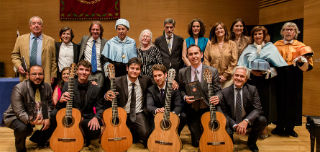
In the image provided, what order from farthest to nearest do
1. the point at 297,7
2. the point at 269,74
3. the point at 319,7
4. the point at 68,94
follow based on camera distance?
the point at 297,7
the point at 319,7
the point at 269,74
the point at 68,94

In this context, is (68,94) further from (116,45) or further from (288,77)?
(288,77)

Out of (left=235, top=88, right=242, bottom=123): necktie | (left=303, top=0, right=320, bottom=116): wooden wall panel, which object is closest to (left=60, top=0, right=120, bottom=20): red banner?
(left=235, top=88, right=242, bottom=123): necktie

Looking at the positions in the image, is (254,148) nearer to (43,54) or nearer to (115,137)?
(115,137)

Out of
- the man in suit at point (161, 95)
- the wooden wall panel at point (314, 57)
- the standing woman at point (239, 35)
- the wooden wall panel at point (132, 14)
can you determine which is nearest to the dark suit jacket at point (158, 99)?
the man in suit at point (161, 95)

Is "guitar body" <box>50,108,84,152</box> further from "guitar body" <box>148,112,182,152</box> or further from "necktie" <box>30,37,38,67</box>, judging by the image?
"necktie" <box>30,37,38,67</box>

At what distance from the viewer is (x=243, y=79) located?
284cm

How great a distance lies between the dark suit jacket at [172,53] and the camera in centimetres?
365

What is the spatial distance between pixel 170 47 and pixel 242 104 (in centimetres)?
147

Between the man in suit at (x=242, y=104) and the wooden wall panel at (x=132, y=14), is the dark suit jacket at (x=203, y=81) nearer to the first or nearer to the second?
the man in suit at (x=242, y=104)

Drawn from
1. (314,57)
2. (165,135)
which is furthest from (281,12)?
(165,135)

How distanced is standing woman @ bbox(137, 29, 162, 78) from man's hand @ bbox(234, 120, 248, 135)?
1422 mm

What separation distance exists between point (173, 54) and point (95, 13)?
129 inches

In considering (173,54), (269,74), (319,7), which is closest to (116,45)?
(173,54)

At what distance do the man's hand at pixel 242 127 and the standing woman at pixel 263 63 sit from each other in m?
0.92
